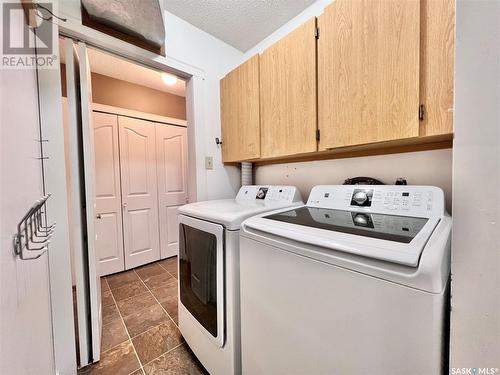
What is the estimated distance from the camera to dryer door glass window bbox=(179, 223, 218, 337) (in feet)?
3.54

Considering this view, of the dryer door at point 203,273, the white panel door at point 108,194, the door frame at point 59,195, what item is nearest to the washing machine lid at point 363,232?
the dryer door at point 203,273

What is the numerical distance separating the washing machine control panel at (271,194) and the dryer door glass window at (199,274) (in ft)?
1.92

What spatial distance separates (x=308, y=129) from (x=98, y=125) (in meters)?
2.50

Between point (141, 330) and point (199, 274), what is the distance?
0.92 meters

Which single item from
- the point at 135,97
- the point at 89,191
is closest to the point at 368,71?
the point at 89,191

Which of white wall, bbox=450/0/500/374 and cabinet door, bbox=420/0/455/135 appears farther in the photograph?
cabinet door, bbox=420/0/455/135

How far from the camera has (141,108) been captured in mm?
2771

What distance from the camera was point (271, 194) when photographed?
5.08ft

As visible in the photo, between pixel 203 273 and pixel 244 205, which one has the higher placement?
pixel 244 205

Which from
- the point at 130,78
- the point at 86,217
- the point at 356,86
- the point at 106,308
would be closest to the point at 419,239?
the point at 356,86

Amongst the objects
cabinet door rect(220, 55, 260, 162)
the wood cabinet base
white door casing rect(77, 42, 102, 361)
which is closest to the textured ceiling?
cabinet door rect(220, 55, 260, 162)

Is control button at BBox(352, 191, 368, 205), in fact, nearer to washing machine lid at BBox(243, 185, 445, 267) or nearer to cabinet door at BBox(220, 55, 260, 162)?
washing machine lid at BBox(243, 185, 445, 267)

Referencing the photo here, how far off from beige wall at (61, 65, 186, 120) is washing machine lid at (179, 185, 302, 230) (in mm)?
2068

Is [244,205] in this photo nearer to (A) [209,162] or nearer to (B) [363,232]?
(A) [209,162]
